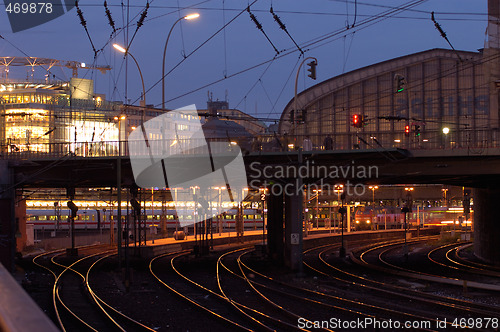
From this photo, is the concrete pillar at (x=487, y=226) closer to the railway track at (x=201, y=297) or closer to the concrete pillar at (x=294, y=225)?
the concrete pillar at (x=294, y=225)

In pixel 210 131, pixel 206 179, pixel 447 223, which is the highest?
pixel 210 131

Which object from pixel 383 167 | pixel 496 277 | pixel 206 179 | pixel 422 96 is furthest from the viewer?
pixel 422 96

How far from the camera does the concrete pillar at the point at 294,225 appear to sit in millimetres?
30016

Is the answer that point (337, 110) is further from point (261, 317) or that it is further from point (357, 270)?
point (261, 317)

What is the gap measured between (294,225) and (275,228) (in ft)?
27.9

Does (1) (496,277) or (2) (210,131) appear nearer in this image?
(1) (496,277)

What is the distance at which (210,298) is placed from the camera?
22.2m

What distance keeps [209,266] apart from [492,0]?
26778 mm

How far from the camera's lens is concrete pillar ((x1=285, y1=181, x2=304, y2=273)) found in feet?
98.5

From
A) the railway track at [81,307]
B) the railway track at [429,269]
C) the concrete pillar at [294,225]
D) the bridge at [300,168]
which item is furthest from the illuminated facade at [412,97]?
the railway track at [81,307]

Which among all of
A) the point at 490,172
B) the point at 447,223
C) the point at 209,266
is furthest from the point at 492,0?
the point at 447,223

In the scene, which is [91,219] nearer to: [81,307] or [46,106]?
[46,106]

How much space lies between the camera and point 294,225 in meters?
31.4

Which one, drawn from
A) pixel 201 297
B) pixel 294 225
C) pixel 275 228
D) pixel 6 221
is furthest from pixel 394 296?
pixel 6 221
